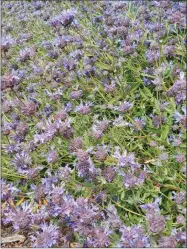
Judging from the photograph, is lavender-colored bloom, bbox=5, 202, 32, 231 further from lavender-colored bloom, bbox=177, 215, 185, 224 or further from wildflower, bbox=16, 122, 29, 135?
lavender-colored bloom, bbox=177, 215, 185, 224

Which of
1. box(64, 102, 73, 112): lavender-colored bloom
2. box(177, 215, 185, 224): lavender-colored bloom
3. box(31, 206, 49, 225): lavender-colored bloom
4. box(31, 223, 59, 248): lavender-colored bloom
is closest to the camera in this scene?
box(177, 215, 185, 224): lavender-colored bloom

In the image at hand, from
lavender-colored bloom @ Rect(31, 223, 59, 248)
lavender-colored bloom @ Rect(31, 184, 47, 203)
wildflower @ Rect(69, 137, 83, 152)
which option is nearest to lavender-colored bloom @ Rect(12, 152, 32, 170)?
lavender-colored bloom @ Rect(31, 184, 47, 203)

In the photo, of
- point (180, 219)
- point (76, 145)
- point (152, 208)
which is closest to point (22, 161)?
point (76, 145)

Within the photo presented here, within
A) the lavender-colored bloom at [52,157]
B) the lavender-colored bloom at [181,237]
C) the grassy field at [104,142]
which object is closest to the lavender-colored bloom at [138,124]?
the grassy field at [104,142]

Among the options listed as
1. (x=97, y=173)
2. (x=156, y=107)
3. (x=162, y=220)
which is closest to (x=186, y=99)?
(x=156, y=107)

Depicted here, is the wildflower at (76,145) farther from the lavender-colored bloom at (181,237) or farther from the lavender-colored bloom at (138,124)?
the lavender-colored bloom at (181,237)

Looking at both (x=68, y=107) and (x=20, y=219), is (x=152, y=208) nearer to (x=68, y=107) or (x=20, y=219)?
(x=20, y=219)

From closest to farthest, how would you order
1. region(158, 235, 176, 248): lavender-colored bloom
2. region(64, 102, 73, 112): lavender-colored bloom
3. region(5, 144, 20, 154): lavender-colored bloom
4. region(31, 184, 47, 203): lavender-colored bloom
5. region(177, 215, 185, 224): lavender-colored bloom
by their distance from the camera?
region(158, 235, 176, 248): lavender-colored bloom → region(177, 215, 185, 224): lavender-colored bloom → region(31, 184, 47, 203): lavender-colored bloom → region(5, 144, 20, 154): lavender-colored bloom → region(64, 102, 73, 112): lavender-colored bloom
